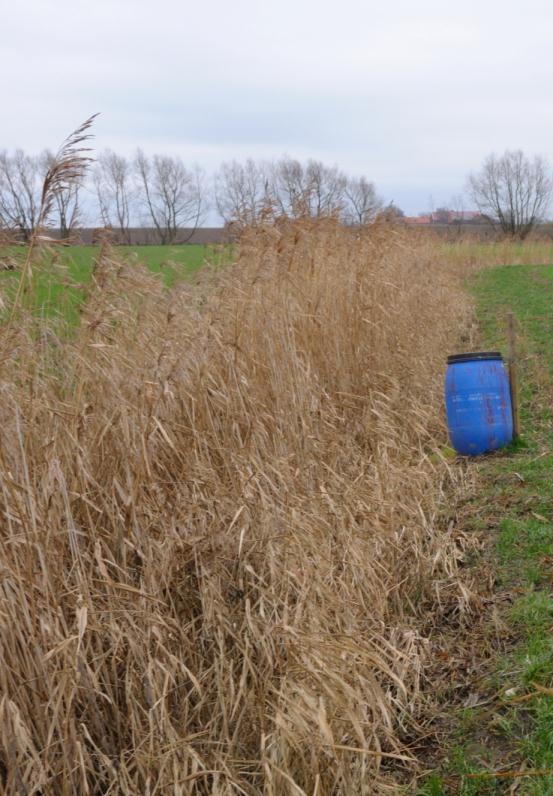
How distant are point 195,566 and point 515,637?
4.54 ft

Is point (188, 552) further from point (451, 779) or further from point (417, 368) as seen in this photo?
point (417, 368)

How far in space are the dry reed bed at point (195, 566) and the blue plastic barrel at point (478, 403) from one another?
878 mm

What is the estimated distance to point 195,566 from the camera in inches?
133

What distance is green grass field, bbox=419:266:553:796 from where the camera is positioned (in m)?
2.78

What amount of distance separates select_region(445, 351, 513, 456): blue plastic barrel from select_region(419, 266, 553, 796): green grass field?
17cm

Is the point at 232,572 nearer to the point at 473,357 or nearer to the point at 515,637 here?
the point at 515,637

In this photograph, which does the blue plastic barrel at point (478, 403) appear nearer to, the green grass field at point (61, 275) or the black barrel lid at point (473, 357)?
the black barrel lid at point (473, 357)

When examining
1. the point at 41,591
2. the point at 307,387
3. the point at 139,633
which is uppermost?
the point at 307,387

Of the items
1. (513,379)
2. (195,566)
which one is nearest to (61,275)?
(195,566)

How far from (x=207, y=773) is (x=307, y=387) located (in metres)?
2.86

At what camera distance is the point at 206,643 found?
3.28m

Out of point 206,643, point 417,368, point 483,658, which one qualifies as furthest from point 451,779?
point 417,368

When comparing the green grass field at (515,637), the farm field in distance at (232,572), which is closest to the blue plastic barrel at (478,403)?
the green grass field at (515,637)

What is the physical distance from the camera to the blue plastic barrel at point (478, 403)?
5953 mm
